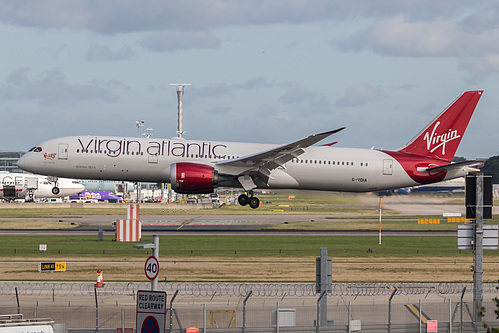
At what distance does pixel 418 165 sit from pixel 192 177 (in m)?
18.0

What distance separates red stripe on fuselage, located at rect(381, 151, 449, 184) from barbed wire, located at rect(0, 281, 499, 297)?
18.7 m

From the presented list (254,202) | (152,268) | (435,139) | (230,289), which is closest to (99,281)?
(230,289)

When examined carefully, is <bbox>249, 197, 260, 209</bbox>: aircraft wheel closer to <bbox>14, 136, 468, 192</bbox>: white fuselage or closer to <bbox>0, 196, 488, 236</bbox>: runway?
<bbox>14, 136, 468, 192</bbox>: white fuselage

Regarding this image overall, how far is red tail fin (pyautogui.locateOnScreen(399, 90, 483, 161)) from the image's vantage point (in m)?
55.6

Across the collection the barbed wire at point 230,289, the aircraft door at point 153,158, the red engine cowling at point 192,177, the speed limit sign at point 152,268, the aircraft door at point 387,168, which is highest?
the aircraft door at point 153,158

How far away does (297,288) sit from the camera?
33688 millimetres

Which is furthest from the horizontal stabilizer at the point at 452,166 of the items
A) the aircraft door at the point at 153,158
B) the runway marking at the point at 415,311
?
the runway marking at the point at 415,311

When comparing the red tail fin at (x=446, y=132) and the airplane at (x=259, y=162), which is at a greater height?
the red tail fin at (x=446, y=132)

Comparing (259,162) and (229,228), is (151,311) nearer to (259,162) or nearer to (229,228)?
(259,162)

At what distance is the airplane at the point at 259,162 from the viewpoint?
166 ft

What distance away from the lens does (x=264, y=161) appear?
51.2 metres

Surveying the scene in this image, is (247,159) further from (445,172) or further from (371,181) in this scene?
(445,172)

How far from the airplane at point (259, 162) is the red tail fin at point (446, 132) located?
0.26 ft

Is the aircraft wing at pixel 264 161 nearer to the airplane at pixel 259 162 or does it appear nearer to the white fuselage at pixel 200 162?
the airplane at pixel 259 162
